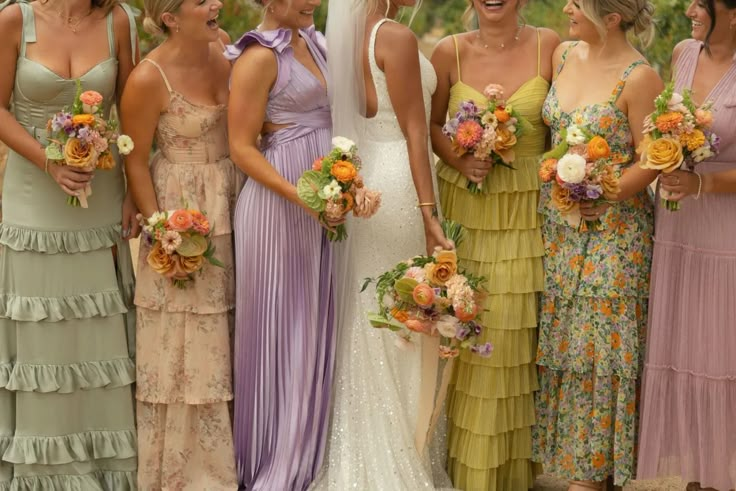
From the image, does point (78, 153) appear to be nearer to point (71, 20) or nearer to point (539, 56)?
point (71, 20)

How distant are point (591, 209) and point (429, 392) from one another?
1.10 meters

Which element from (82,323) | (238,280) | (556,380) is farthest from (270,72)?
(556,380)

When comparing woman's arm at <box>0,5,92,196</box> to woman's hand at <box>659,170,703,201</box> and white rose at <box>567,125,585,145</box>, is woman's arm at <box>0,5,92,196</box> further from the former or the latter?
woman's hand at <box>659,170,703,201</box>

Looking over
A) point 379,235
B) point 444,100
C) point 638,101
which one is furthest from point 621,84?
point 379,235

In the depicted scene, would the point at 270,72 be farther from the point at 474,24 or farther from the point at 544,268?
the point at 544,268

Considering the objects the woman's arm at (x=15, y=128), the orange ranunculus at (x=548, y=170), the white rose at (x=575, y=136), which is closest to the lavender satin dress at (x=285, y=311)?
the woman's arm at (x=15, y=128)

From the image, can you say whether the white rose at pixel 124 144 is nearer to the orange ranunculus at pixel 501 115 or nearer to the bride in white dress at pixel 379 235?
the bride in white dress at pixel 379 235

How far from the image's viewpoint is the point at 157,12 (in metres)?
5.00

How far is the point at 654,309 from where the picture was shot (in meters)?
5.05

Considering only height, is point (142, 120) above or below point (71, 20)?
below

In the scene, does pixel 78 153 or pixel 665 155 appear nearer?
pixel 665 155

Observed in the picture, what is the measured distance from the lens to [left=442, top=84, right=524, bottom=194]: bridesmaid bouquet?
5000 mm

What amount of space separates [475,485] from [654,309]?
46.3 inches

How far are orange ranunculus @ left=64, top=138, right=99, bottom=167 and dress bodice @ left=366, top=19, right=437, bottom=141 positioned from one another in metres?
1.25
